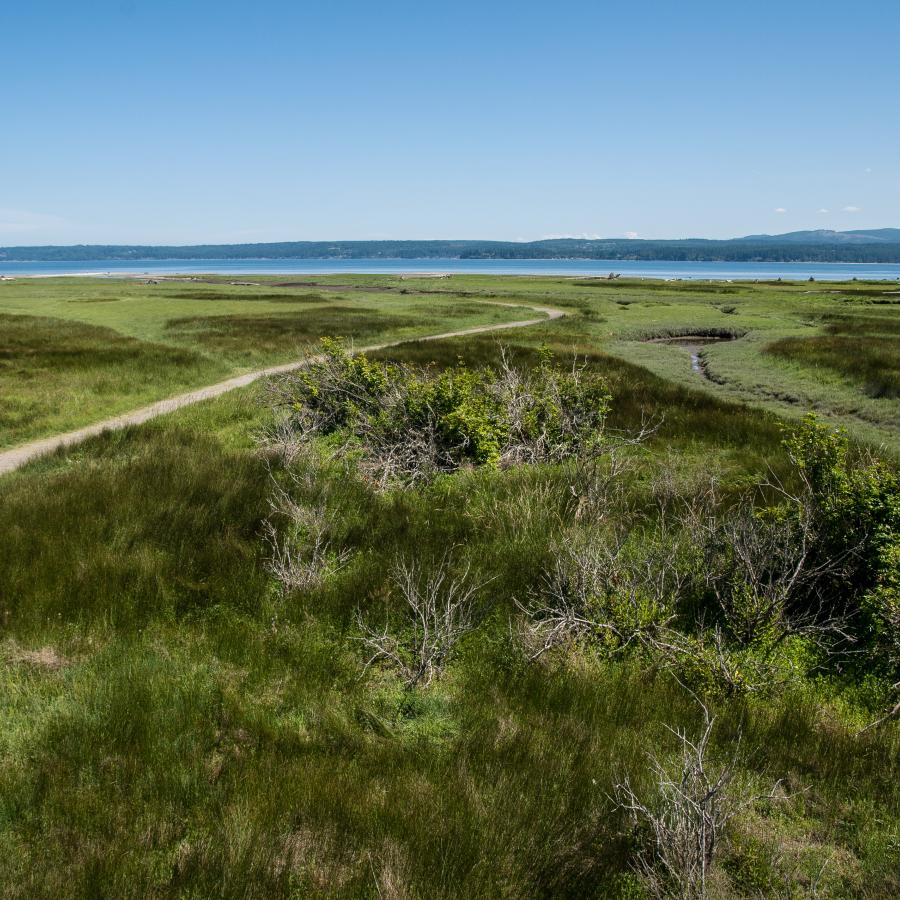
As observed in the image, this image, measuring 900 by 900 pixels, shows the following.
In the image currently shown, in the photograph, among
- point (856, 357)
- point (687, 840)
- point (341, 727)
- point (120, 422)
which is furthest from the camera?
point (856, 357)

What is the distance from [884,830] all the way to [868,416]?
18429 mm

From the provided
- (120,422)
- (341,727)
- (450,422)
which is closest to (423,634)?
(341,727)

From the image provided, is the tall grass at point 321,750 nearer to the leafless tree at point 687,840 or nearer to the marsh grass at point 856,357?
the leafless tree at point 687,840

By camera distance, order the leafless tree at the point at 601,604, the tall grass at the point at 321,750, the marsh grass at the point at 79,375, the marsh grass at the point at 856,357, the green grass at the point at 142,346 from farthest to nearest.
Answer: the marsh grass at the point at 856,357 → the green grass at the point at 142,346 → the marsh grass at the point at 79,375 → the leafless tree at the point at 601,604 → the tall grass at the point at 321,750

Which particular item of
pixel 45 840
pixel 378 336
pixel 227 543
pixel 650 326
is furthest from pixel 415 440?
pixel 650 326

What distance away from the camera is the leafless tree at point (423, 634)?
17.7 ft

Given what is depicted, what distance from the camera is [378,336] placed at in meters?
35.6

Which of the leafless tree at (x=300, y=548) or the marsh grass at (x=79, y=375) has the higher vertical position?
the marsh grass at (x=79, y=375)

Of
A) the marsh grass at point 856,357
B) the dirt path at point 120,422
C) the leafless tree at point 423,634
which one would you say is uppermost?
the marsh grass at point 856,357

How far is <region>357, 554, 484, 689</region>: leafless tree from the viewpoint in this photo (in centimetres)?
540

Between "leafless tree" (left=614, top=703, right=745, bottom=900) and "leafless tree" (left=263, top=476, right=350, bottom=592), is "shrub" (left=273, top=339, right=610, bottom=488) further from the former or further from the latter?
"leafless tree" (left=614, top=703, right=745, bottom=900)

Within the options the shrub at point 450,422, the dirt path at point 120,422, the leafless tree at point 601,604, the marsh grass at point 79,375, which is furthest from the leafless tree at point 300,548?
the marsh grass at point 79,375

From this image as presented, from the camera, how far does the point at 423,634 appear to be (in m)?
5.90

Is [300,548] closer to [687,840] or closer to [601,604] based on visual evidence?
[601,604]
